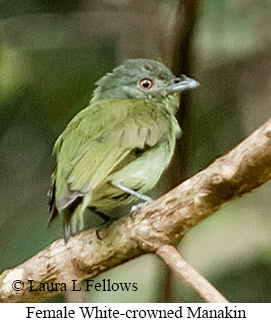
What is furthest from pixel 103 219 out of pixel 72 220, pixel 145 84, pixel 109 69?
pixel 109 69

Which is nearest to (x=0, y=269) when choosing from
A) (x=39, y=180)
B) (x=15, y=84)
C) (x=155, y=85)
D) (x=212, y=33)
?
(x=39, y=180)

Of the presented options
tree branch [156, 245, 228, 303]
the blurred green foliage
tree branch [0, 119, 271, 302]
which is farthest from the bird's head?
tree branch [156, 245, 228, 303]

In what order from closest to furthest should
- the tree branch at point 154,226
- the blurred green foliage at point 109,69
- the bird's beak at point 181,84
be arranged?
the tree branch at point 154,226, the bird's beak at point 181,84, the blurred green foliage at point 109,69

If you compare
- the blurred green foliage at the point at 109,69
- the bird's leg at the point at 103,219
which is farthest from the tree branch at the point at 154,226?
the blurred green foliage at the point at 109,69

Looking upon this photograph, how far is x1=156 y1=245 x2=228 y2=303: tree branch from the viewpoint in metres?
1.26

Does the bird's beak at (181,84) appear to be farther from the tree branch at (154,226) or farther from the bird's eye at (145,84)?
the tree branch at (154,226)

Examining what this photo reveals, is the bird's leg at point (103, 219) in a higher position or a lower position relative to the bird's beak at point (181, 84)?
lower

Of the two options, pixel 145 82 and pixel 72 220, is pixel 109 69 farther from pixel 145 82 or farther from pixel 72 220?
pixel 72 220

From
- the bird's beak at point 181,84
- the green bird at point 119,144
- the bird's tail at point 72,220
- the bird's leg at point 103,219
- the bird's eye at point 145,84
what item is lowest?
the bird's leg at point 103,219

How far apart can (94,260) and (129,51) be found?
733 mm

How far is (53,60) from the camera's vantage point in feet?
6.70

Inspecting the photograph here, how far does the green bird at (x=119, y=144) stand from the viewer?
1462mm

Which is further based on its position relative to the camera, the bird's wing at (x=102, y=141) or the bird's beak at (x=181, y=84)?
the bird's beak at (x=181, y=84)

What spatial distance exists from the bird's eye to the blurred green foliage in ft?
0.52
